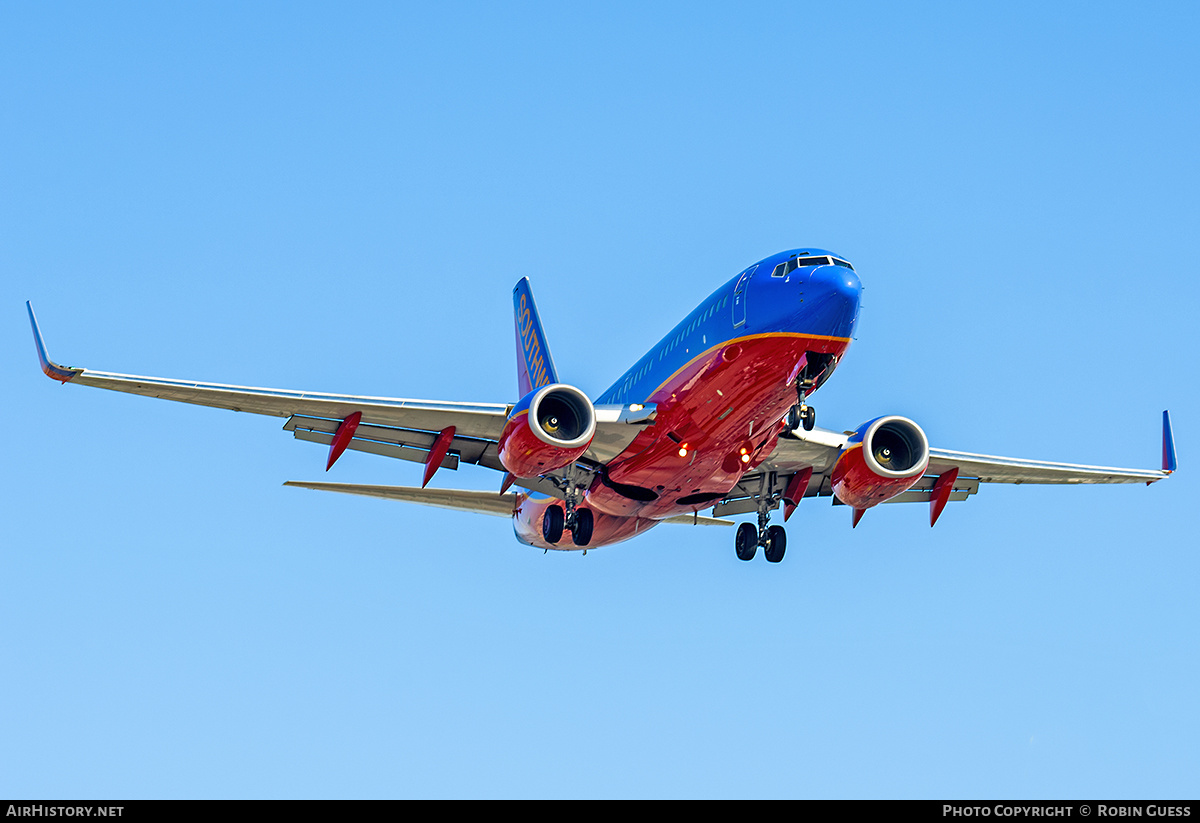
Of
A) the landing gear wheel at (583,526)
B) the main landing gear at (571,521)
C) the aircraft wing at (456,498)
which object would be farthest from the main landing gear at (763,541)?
the landing gear wheel at (583,526)

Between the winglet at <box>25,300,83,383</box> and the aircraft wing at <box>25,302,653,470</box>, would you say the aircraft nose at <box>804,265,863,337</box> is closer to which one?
the aircraft wing at <box>25,302,653,470</box>

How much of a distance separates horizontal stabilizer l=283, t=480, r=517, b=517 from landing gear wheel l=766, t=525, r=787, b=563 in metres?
7.03

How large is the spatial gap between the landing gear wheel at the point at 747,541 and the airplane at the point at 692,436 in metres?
0.04

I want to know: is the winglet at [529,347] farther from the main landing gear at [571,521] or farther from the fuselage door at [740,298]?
the fuselage door at [740,298]

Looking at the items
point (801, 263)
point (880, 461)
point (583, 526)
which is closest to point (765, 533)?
point (880, 461)

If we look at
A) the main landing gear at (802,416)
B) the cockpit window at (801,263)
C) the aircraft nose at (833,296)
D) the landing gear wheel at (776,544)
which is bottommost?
the landing gear wheel at (776,544)

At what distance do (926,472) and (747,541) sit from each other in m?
5.13

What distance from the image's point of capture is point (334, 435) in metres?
28.2

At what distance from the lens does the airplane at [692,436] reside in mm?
24344

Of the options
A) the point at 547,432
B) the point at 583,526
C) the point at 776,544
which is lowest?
the point at 776,544

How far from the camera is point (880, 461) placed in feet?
96.0

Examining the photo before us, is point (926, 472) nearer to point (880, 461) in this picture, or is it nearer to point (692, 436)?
point (880, 461)

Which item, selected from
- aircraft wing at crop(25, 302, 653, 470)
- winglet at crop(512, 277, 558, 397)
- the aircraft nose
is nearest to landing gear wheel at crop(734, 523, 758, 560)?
aircraft wing at crop(25, 302, 653, 470)
